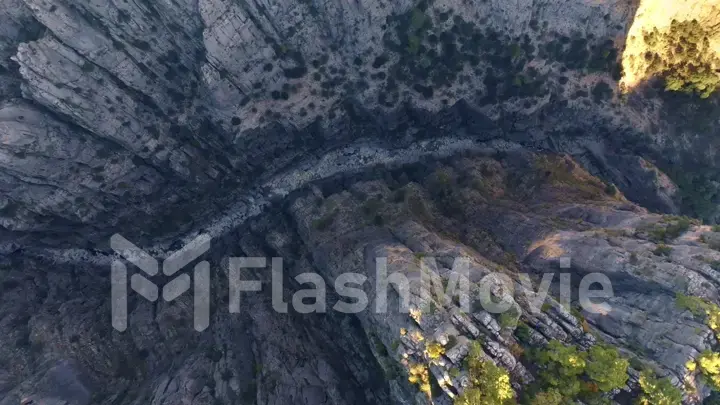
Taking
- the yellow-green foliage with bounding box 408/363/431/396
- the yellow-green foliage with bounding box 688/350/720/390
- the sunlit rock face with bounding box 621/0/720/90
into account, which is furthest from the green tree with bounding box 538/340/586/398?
the sunlit rock face with bounding box 621/0/720/90

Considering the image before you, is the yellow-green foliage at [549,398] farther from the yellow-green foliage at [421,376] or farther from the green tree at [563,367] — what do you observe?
the yellow-green foliage at [421,376]

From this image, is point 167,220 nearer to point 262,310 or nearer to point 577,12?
point 262,310

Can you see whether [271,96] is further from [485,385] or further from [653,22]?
[653,22]

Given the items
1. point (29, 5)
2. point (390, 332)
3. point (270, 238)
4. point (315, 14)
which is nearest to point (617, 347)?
point (390, 332)

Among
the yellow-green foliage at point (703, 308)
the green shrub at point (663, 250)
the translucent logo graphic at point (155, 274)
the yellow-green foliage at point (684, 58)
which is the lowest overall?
the yellow-green foliage at point (703, 308)

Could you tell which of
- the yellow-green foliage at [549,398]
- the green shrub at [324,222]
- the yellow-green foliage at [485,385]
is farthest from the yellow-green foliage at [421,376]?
the green shrub at [324,222]
